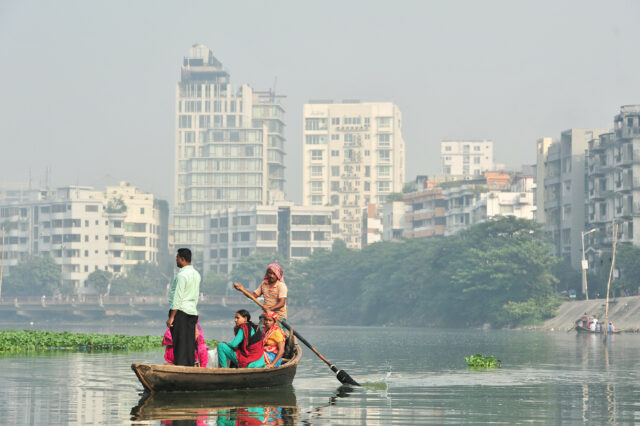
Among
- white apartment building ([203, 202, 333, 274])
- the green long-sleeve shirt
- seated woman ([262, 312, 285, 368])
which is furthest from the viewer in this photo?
white apartment building ([203, 202, 333, 274])

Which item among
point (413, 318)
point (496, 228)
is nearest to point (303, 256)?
point (413, 318)

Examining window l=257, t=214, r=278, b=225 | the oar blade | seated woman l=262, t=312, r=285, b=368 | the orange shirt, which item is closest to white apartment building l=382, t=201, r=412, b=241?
window l=257, t=214, r=278, b=225

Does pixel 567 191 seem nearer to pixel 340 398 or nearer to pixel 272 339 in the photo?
pixel 272 339

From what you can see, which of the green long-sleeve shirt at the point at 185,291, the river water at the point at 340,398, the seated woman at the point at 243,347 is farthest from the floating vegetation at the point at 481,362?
the green long-sleeve shirt at the point at 185,291

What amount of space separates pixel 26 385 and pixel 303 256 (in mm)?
173223

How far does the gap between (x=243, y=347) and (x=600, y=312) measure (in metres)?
69.5

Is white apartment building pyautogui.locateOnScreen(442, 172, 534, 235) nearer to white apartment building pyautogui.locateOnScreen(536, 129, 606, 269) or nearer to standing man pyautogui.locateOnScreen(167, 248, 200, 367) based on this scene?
white apartment building pyautogui.locateOnScreen(536, 129, 606, 269)

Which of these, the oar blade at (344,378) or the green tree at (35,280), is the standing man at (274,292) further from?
the green tree at (35,280)

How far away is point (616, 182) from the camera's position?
10638 centimetres

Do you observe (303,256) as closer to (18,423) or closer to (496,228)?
(496,228)

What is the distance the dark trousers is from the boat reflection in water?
0.62 meters

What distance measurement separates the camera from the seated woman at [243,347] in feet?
69.4

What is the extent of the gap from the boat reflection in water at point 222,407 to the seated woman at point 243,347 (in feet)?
1.69

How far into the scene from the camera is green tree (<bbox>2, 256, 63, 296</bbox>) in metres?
184
